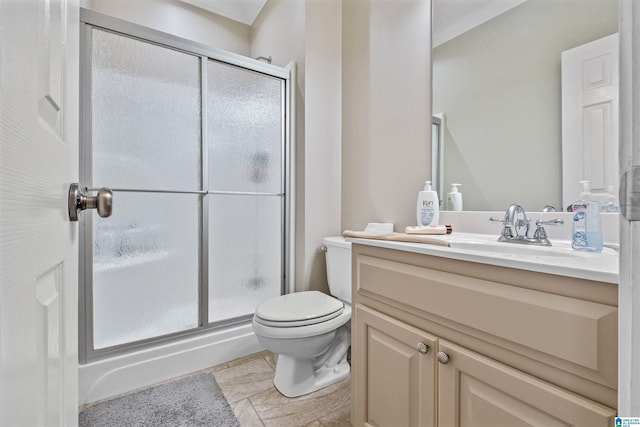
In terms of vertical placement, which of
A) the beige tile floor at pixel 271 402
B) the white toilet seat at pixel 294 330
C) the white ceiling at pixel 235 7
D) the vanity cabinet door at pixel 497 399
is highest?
the white ceiling at pixel 235 7

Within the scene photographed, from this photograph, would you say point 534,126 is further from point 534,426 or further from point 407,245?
point 534,426

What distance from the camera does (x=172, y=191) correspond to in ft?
5.39

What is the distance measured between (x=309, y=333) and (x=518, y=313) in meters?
0.90

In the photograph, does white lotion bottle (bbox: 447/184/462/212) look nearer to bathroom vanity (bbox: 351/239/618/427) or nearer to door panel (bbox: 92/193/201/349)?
bathroom vanity (bbox: 351/239/618/427)

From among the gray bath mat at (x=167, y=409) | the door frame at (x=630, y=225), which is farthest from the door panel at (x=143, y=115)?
the door frame at (x=630, y=225)

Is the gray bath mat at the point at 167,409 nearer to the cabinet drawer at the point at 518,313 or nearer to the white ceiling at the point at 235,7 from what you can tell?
the cabinet drawer at the point at 518,313

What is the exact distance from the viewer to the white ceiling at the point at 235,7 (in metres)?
2.49

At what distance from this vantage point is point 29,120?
33 centimetres

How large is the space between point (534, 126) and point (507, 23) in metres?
0.49

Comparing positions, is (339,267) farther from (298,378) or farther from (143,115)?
(143,115)

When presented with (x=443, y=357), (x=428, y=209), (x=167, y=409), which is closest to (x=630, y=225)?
(x=443, y=357)

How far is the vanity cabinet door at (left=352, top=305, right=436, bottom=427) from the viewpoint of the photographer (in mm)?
839

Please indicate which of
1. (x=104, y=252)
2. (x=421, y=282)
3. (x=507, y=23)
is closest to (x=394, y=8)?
(x=507, y=23)

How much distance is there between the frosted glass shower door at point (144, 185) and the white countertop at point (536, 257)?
3.66 feet
